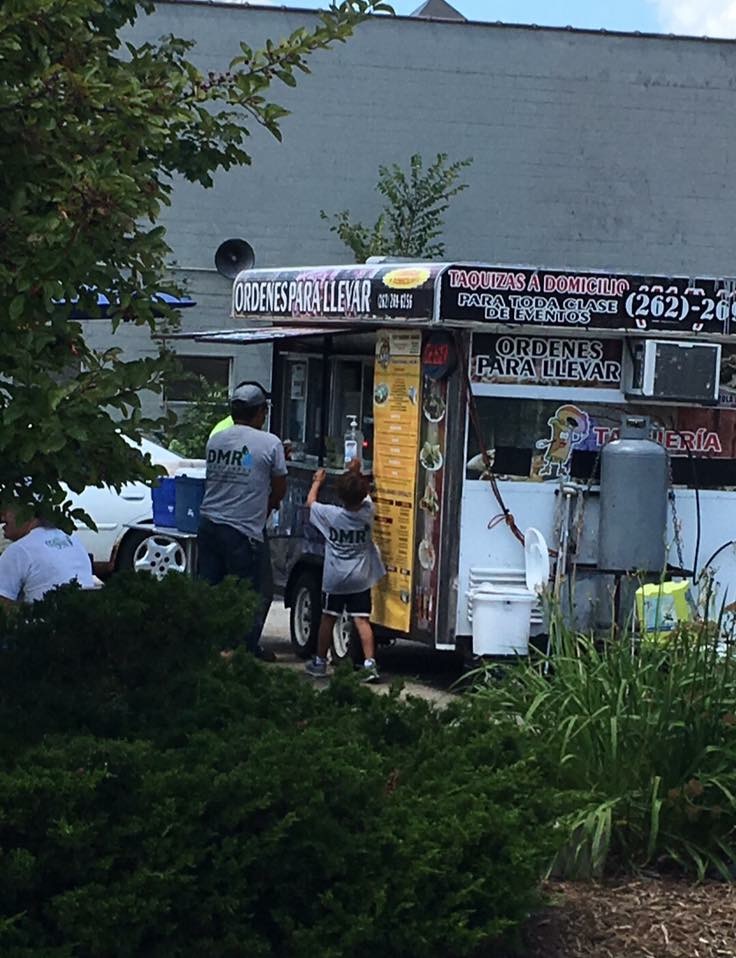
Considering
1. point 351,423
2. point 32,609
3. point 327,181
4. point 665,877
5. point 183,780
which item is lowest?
point 665,877

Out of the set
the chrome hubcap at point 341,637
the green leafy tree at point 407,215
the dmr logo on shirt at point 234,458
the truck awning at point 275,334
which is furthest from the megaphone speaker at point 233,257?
the dmr logo on shirt at point 234,458

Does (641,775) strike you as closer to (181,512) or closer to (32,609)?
(32,609)

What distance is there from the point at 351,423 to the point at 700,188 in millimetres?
13082

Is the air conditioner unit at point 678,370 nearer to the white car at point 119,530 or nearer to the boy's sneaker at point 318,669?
the boy's sneaker at point 318,669

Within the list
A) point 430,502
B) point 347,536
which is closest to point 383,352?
point 430,502

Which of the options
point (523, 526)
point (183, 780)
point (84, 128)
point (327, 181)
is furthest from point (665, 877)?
point (327, 181)

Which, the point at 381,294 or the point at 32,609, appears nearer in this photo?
the point at 32,609

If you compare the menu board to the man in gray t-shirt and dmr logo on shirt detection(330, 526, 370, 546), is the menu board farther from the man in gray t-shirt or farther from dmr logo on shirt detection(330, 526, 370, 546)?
the man in gray t-shirt

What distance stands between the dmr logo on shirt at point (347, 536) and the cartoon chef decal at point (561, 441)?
4.14 ft

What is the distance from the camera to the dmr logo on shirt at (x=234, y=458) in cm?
1060

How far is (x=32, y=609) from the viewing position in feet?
17.7

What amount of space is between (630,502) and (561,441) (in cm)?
61

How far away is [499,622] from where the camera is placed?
10.6m

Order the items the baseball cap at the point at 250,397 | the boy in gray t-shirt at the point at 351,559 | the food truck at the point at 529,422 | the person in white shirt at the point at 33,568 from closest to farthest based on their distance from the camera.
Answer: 1. the person in white shirt at the point at 33,568
2. the food truck at the point at 529,422
3. the baseball cap at the point at 250,397
4. the boy in gray t-shirt at the point at 351,559
